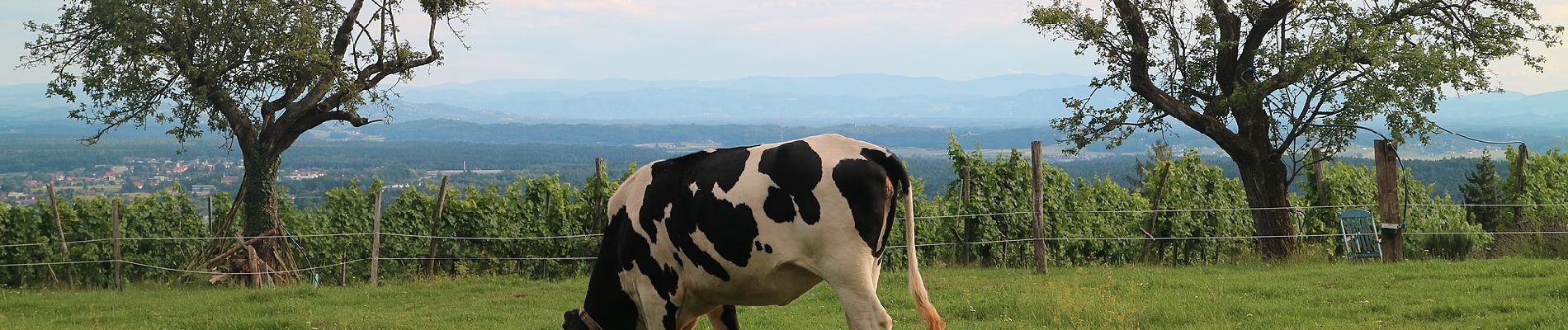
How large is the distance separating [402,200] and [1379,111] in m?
15.6

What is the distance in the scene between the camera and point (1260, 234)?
1823cm

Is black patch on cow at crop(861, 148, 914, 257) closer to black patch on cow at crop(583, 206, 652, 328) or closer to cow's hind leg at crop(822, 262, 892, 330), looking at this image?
cow's hind leg at crop(822, 262, 892, 330)

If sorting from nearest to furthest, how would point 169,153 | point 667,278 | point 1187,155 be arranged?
point 667,278, point 1187,155, point 169,153

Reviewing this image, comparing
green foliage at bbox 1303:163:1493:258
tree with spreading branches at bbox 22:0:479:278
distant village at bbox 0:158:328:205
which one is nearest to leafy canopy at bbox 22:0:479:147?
tree with spreading branches at bbox 22:0:479:278

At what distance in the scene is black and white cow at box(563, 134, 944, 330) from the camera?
6277mm

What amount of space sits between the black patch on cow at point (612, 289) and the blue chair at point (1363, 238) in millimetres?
11122

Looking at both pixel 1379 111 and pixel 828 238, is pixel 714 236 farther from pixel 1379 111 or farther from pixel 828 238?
pixel 1379 111

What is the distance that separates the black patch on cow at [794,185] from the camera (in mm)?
6281

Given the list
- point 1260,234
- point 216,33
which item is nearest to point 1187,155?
point 1260,234

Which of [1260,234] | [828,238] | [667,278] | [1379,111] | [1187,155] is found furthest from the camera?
[1187,155]

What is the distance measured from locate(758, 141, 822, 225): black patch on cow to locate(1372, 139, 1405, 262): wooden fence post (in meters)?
10.7

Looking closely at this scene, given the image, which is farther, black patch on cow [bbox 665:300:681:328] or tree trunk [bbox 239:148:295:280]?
tree trunk [bbox 239:148:295:280]

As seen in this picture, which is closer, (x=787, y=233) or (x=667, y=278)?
(x=787, y=233)

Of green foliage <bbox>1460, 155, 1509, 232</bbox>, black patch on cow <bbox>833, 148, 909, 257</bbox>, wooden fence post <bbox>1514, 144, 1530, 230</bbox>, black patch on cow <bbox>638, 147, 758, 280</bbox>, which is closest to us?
black patch on cow <bbox>833, 148, 909, 257</bbox>
